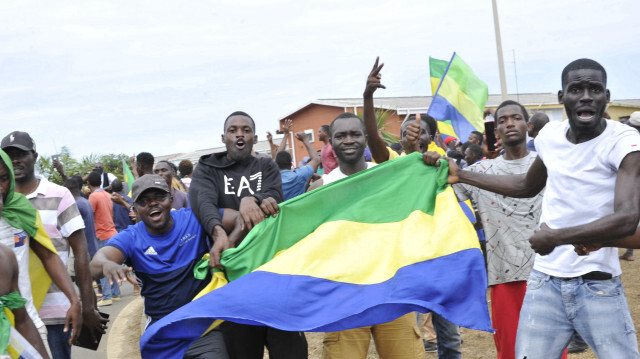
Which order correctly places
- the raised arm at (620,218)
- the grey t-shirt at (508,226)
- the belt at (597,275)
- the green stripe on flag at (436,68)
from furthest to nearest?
the green stripe on flag at (436,68) → the grey t-shirt at (508,226) → the belt at (597,275) → the raised arm at (620,218)

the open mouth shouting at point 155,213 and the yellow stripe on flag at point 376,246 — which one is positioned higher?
the open mouth shouting at point 155,213

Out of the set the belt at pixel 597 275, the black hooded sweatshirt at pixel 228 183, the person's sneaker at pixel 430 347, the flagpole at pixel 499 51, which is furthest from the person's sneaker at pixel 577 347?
the flagpole at pixel 499 51

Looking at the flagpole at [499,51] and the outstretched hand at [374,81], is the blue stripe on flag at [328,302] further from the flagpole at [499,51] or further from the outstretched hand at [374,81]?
the flagpole at [499,51]

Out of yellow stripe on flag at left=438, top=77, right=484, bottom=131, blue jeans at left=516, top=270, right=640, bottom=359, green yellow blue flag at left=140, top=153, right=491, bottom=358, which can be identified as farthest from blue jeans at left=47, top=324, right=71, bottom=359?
yellow stripe on flag at left=438, top=77, right=484, bottom=131

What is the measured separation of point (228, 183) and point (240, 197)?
146mm

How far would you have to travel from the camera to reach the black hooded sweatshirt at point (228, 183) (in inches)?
181

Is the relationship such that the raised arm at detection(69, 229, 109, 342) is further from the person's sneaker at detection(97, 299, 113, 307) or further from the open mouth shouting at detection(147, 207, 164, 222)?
the person's sneaker at detection(97, 299, 113, 307)

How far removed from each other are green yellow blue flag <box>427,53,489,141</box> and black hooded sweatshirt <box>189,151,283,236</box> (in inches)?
245

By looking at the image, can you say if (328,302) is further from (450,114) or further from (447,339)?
(450,114)

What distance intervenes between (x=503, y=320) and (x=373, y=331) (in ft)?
3.44

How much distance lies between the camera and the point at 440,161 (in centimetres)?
461

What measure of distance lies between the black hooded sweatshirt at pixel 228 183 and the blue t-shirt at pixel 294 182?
119 inches

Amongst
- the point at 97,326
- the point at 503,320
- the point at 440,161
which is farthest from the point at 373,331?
the point at 97,326

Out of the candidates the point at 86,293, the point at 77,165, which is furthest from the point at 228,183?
the point at 77,165
